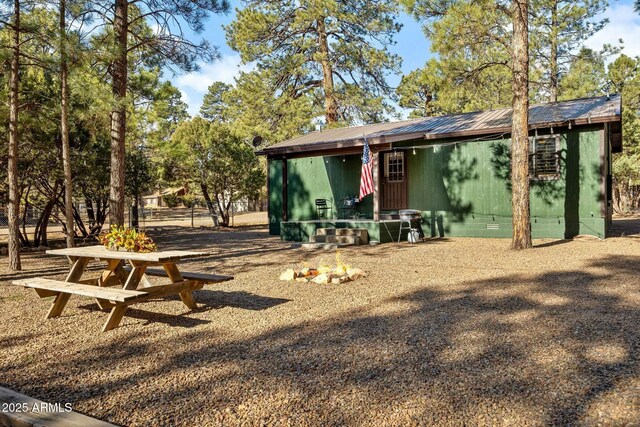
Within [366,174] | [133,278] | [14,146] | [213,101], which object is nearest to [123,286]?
[133,278]

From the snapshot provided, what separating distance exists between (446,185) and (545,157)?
2567mm

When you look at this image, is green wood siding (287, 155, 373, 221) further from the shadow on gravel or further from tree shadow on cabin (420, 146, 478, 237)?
the shadow on gravel

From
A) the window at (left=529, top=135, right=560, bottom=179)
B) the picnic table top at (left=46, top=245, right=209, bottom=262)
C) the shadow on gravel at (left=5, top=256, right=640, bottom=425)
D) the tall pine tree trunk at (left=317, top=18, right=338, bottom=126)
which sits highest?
the tall pine tree trunk at (left=317, top=18, right=338, bottom=126)

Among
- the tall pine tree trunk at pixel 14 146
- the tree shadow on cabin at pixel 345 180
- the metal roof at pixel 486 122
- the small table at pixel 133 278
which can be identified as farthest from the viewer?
the tree shadow on cabin at pixel 345 180

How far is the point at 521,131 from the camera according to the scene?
940 cm

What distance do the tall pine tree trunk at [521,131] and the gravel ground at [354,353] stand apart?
278cm

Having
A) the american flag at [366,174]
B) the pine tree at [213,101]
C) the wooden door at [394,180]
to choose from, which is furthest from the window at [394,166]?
the pine tree at [213,101]

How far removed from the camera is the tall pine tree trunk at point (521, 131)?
9.36 m

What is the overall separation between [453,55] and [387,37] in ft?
43.7

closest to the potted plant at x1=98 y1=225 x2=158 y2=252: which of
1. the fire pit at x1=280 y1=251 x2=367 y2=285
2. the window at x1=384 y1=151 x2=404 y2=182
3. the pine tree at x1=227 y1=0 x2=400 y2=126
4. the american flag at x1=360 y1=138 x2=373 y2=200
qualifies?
the fire pit at x1=280 y1=251 x2=367 y2=285

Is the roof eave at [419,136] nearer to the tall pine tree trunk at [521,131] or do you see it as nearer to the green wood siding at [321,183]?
the green wood siding at [321,183]

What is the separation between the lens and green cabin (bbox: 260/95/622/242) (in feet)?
37.0

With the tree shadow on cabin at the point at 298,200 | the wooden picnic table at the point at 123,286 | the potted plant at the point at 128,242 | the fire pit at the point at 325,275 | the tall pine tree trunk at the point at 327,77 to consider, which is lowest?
the fire pit at the point at 325,275

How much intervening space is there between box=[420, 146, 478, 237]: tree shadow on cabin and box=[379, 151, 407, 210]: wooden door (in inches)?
28.3
